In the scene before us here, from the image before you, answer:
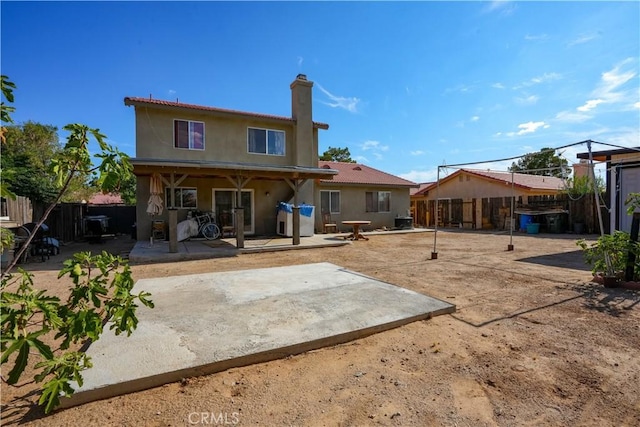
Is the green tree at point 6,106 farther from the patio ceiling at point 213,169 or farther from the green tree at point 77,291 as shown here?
the patio ceiling at point 213,169

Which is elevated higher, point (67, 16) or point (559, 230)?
point (67, 16)

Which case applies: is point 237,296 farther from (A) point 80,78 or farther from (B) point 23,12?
(A) point 80,78

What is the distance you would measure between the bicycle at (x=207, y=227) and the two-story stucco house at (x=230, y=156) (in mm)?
497

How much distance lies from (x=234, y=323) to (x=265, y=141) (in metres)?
10.8

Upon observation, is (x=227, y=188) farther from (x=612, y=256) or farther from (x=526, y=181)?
(x=526, y=181)

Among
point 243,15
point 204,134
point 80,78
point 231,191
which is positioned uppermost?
point 243,15

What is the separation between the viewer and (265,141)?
13.2 metres

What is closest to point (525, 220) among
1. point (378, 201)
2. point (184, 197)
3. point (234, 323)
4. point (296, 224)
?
point (378, 201)

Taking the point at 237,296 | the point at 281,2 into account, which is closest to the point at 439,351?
the point at 237,296

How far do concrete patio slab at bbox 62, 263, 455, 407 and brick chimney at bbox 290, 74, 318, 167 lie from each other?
8.89m

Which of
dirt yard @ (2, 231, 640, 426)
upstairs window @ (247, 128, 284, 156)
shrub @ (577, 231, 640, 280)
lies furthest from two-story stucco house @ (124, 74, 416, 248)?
shrub @ (577, 231, 640, 280)

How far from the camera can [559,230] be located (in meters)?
15.6

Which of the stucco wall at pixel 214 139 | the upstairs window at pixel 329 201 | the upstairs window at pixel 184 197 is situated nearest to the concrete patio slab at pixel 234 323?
the upstairs window at pixel 184 197

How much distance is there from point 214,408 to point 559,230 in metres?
18.6
